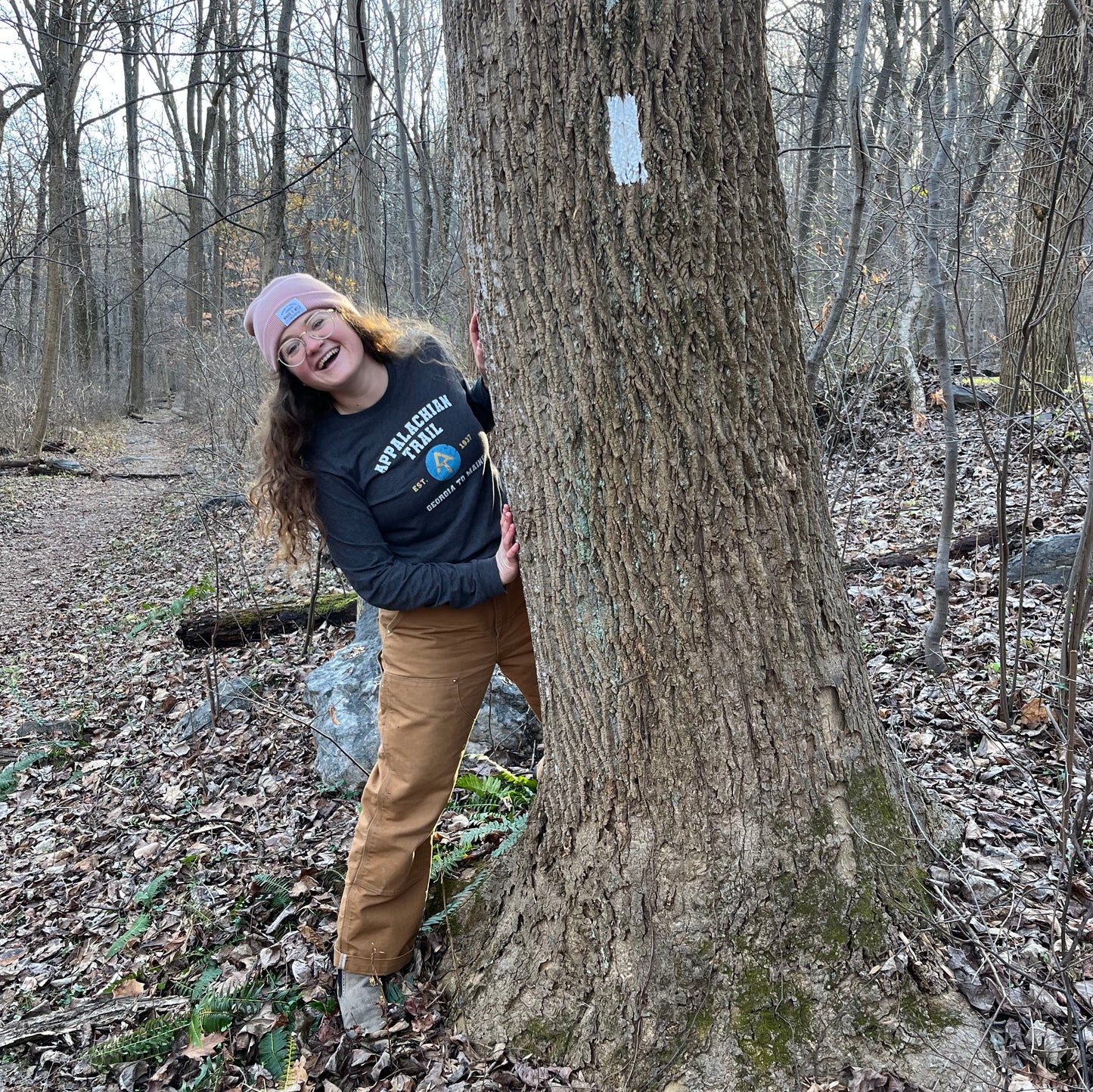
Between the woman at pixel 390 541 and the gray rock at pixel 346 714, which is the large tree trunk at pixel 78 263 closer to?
the gray rock at pixel 346 714

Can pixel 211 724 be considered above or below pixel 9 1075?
above

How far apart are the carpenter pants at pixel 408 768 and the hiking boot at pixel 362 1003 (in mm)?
33

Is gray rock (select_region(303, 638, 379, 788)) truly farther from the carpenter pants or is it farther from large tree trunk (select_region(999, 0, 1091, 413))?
large tree trunk (select_region(999, 0, 1091, 413))

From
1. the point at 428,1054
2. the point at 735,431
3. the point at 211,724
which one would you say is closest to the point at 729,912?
the point at 428,1054

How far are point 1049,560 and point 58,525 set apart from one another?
1304 cm

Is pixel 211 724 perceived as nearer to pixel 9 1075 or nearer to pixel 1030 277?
pixel 9 1075

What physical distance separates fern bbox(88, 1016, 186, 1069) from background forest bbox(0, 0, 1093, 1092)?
1 cm

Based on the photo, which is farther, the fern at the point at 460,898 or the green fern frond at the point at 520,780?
the green fern frond at the point at 520,780

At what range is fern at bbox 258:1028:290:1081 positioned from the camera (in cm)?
244

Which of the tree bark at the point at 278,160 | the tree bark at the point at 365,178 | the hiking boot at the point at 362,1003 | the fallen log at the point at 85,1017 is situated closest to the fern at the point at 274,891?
the fallen log at the point at 85,1017

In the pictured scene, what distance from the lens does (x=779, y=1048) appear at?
1.98 meters

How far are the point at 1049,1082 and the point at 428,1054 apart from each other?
162cm

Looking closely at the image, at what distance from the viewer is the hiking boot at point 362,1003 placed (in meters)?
2.53

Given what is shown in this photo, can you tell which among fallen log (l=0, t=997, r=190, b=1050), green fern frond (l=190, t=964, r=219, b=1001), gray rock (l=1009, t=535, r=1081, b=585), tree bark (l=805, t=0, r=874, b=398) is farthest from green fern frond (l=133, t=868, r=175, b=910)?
gray rock (l=1009, t=535, r=1081, b=585)
